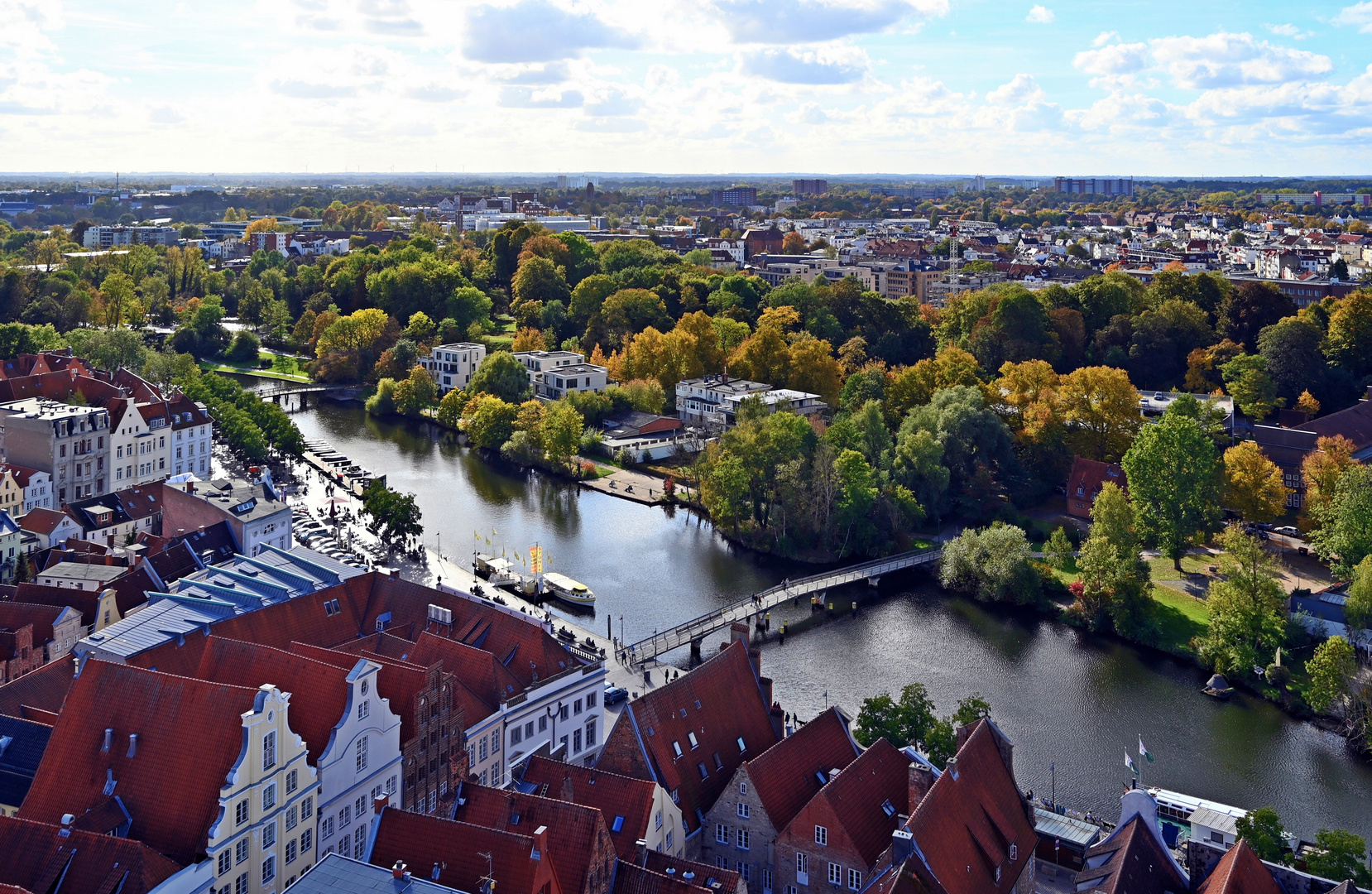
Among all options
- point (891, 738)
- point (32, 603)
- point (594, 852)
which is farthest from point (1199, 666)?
point (32, 603)

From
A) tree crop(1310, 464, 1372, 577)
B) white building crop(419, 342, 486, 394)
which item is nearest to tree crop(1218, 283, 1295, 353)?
tree crop(1310, 464, 1372, 577)

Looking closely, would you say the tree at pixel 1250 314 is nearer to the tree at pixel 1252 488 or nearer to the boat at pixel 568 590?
the tree at pixel 1252 488

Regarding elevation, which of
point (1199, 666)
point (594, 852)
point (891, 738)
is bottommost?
point (1199, 666)

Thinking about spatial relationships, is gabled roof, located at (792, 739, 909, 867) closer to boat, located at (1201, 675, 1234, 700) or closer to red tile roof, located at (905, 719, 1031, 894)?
red tile roof, located at (905, 719, 1031, 894)

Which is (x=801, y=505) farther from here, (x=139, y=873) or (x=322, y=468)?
(x=139, y=873)

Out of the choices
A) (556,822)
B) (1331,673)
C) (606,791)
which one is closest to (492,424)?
(1331,673)

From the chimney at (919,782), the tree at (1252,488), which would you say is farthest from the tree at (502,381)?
the chimney at (919,782)

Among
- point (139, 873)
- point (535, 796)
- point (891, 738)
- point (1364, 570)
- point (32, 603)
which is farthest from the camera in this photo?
point (1364, 570)
